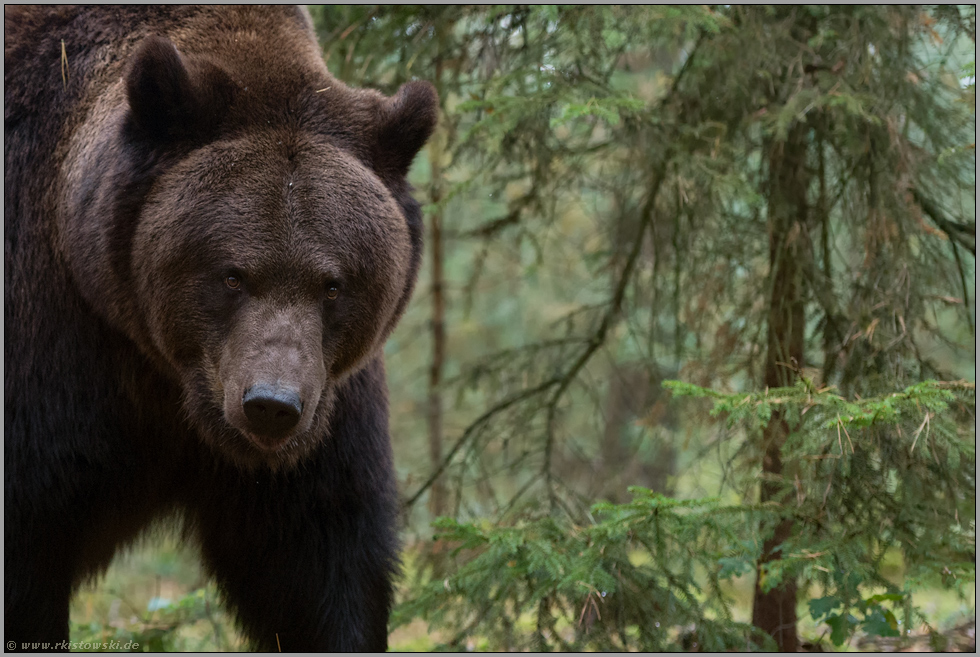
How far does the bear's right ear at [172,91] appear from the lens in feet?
11.2

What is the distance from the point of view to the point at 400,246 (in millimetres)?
3857

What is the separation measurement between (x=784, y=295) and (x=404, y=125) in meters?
2.70

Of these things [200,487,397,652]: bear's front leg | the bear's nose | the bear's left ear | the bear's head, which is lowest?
[200,487,397,652]: bear's front leg

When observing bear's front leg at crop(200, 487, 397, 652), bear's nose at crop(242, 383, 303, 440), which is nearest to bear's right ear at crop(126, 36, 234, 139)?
bear's nose at crop(242, 383, 303, 440)

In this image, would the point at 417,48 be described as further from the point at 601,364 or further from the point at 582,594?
the point at 601,364

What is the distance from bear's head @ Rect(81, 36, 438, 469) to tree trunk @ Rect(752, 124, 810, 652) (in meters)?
2.55

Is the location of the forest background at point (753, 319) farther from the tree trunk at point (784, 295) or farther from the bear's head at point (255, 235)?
the bear's head at point (255, 235)

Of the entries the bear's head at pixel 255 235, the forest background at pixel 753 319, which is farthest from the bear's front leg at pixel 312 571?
the bear's head at pixel 255 235

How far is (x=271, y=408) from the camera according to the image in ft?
10.2

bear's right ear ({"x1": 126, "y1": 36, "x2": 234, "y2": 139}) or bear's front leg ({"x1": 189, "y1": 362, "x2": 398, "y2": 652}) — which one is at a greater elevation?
bear's right ear ({"x1": 126, "y1": 36, "x2": 234, "y2": 139})

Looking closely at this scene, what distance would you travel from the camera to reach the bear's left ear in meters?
3.88

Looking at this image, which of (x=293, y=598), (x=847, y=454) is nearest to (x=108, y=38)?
(x=293, y=598)

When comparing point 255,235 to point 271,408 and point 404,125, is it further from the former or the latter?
point 404,125

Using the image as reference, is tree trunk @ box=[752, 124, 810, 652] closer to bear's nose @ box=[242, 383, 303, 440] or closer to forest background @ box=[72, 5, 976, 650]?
forest background @ box=[72, 5, 976, 650]
